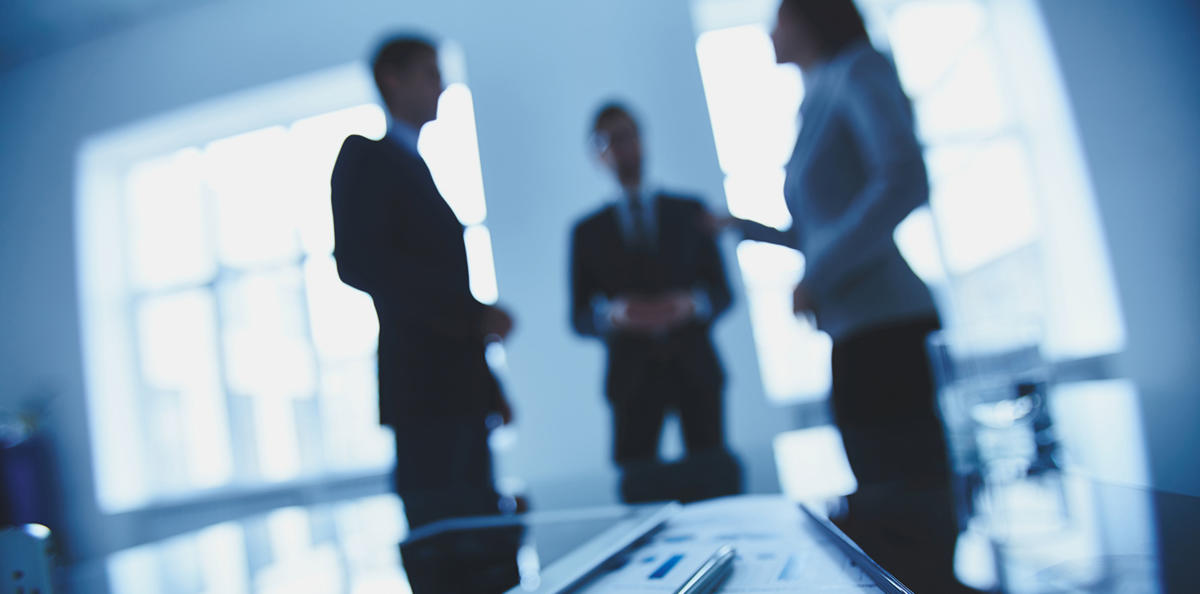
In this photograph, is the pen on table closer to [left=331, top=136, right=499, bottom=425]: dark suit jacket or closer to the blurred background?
[left=331, top=136, right=499, bottom=425]: dark suit jacket

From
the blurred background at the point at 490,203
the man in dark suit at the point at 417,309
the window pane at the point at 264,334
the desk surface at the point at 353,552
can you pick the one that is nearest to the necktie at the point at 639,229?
the man in dark suit at the point at 417,309

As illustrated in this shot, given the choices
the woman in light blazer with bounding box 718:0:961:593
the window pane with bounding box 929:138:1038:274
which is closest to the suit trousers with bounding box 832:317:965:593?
the woman in light blazer with bounding box 718:0:961:593

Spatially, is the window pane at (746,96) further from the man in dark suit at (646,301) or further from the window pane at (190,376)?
the window pane at (190,376)

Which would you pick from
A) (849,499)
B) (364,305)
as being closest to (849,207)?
(849,499)

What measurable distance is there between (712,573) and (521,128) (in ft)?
11.3

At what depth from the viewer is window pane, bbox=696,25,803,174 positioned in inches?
139

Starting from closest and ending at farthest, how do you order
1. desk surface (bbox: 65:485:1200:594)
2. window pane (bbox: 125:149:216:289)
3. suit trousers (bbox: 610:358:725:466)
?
desk surface (bbox: 65:485:1200:594) < suit trousers (bbox: 610:358:725:466) < window pane (bbox: 125:149:216:289)

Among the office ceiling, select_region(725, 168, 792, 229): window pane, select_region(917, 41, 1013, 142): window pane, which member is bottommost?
select_region(725, 168, 792, 229): window pane

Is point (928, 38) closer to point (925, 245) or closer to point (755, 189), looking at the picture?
point (925, 245)

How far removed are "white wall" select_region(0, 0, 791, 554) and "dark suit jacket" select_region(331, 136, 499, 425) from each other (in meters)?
2.00

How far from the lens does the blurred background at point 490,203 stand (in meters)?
3.13

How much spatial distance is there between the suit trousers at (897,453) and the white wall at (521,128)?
218cm

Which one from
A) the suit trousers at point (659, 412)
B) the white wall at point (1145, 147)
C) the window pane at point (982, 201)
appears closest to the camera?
the suit trousers at point (659, 412)

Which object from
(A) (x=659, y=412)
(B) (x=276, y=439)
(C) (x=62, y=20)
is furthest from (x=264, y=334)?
(A) (x=659, y=412)
